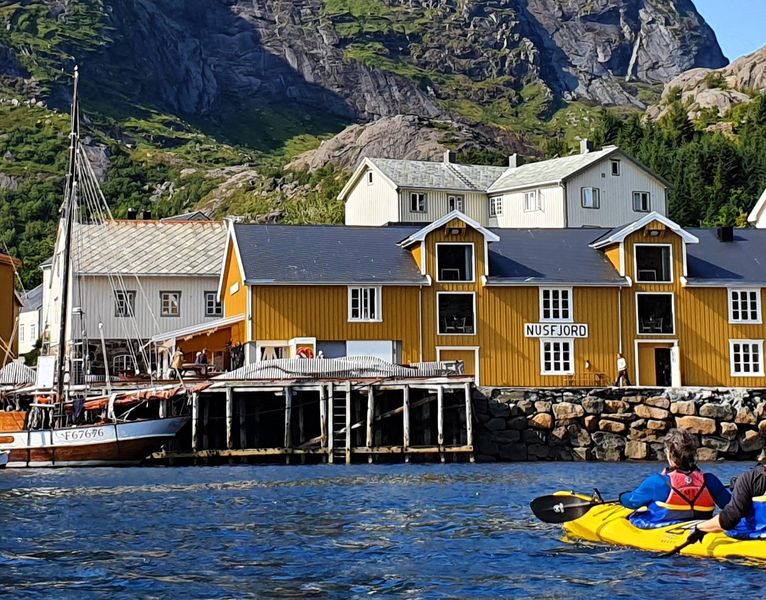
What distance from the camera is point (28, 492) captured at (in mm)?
33469

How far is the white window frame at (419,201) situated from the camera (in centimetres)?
Answer: 8056

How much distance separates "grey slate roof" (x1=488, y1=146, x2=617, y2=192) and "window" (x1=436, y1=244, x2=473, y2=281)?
85.6ft

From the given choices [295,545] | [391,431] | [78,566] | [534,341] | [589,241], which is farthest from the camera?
[589,241]

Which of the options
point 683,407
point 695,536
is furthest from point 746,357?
point 695,536

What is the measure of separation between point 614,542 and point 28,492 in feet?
58.6

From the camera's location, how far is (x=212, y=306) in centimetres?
6322

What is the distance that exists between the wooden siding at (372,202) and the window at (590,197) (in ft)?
39.2

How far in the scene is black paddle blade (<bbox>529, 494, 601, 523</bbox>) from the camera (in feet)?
78.9

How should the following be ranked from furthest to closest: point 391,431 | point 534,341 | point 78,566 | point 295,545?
point 534,341
point 391,431
point 295,545
point 78,566

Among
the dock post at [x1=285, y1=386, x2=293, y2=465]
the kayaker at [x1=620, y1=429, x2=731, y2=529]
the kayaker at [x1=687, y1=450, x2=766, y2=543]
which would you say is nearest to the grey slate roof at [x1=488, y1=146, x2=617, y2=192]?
the dock post at [x1=285, y1=386, x2=293, y2=465]

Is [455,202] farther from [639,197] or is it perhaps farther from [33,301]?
[33,301]

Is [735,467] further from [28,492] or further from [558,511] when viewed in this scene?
[28,492]

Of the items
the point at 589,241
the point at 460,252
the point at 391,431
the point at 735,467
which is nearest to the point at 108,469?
the point at 391,431

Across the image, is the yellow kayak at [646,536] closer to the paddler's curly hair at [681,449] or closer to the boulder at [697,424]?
the paddler's curly hair at [681,449]
